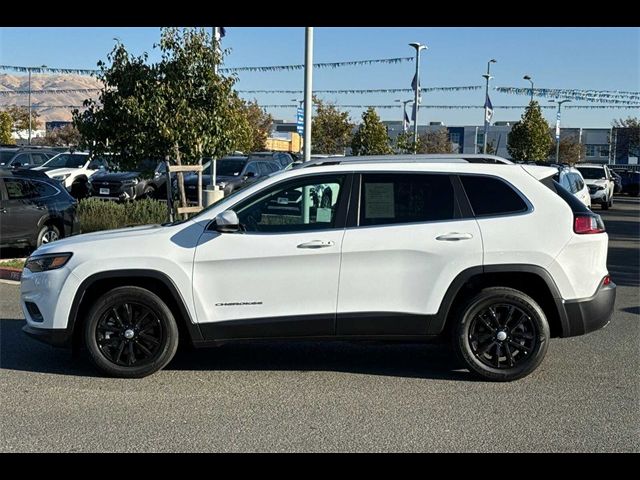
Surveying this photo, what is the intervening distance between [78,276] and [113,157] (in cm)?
764

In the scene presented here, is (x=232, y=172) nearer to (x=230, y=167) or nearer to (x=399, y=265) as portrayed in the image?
(x=230, y=167)

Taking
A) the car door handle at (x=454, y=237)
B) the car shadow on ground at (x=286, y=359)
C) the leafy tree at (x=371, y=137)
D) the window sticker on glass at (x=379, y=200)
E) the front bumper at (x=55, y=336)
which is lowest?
the car shadow on ground at (x=286, y=359)

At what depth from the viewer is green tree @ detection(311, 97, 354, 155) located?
50.2m

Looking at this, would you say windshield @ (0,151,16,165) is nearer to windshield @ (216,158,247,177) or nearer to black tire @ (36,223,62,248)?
windshield @ (216,158,247,177)

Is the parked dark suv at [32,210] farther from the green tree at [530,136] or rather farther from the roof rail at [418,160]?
the green tree at [530,136]

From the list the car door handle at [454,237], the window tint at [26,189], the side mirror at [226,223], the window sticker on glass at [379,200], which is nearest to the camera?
the side mirror at [226,223]

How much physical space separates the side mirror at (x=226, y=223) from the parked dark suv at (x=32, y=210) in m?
7.64

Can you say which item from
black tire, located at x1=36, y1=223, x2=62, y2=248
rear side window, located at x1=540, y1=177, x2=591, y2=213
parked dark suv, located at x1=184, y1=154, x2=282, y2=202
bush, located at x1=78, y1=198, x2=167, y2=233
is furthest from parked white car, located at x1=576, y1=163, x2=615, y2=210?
rear side window, located at x1=540, y1=177, x2=591, y2=213

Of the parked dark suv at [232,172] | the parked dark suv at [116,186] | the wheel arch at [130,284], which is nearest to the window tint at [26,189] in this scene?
the wheel arch at [130,284]

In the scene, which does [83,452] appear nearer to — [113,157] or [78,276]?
[78,276]

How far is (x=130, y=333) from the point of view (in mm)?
6176

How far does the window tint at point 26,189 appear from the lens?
502 inches
